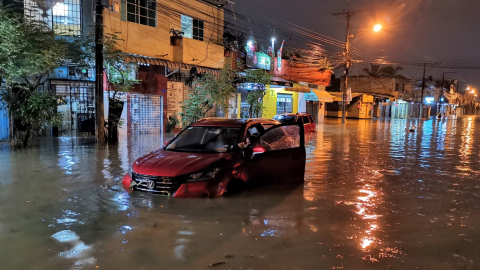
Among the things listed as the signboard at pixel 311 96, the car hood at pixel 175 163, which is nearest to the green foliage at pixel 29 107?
the car hood at pixel 175 163

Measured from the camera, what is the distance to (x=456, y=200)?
6934 mm

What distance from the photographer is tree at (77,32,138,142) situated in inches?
539

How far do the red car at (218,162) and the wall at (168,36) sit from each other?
33.1 feet

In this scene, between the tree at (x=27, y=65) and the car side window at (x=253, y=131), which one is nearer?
the car side window at (x=253, y=131)

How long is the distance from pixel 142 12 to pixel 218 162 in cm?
1467

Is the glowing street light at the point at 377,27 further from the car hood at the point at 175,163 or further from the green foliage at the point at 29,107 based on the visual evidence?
the car hood at the point at 175,163

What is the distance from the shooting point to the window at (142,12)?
58.2 ft

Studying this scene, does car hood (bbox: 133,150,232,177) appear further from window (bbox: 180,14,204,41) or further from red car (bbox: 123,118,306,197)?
window (bbox: 180,14,204,41)

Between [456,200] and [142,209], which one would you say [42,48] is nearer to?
[142,209]

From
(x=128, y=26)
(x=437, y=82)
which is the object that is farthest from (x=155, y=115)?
(x=437, y=82)

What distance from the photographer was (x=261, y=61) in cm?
2559

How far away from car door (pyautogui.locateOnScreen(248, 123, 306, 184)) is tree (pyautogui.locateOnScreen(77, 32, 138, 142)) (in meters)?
8.52

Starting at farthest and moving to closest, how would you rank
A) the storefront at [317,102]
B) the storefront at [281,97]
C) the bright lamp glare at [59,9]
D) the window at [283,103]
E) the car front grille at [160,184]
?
1. the storefront at [317,102]
2. the window at [283,103]
3. the storefront at [281,97]
4. the bright lamp glare at [59,9]
5. the car front grille at [160,184]

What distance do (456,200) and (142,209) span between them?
5.98 m
